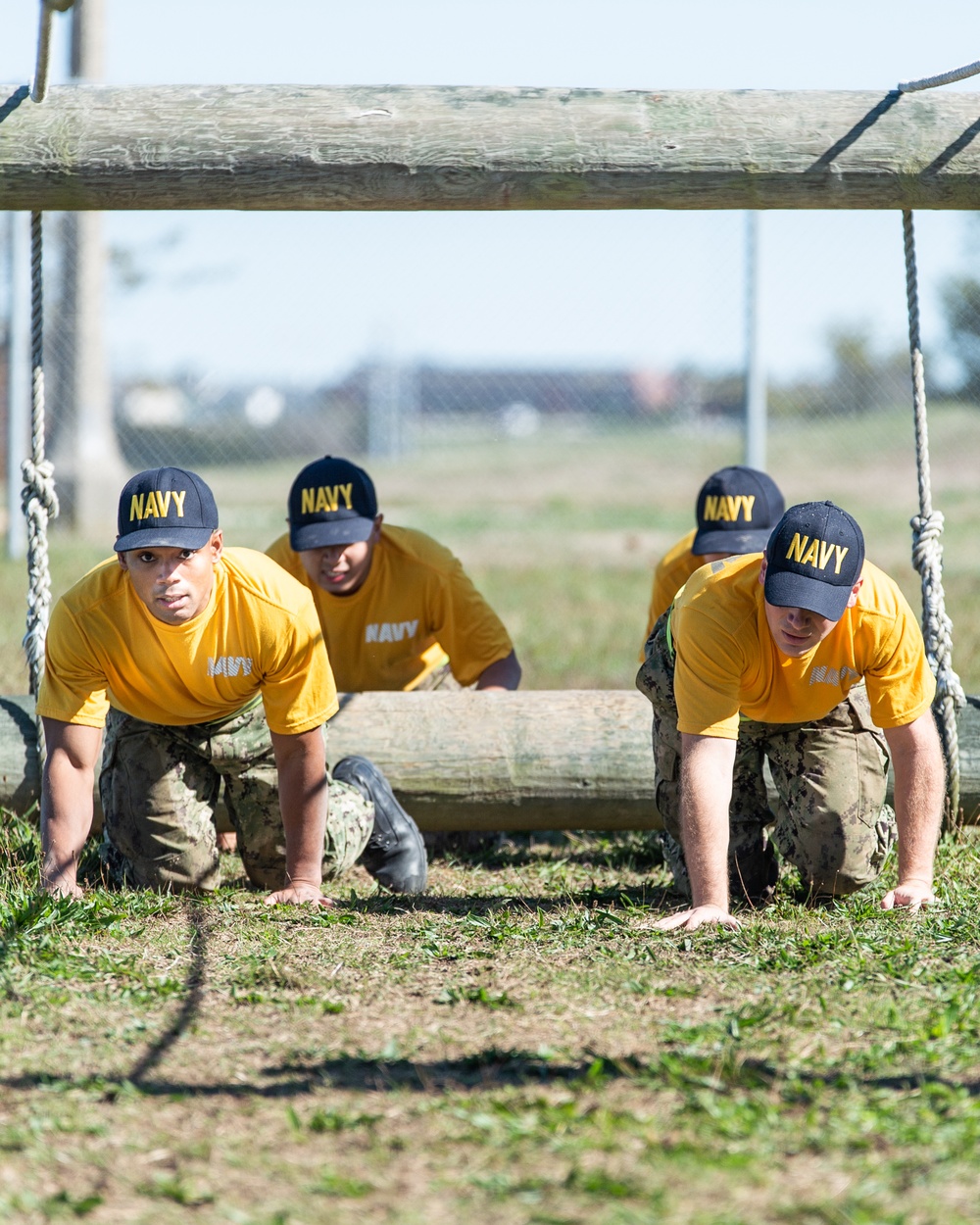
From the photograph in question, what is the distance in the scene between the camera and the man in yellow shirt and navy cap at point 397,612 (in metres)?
5.46

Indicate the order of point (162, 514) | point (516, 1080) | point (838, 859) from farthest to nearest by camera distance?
1. point (838, 859)
2. point (162, 514)
3. point (516, 1080)

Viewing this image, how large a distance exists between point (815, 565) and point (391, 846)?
6.10 feet

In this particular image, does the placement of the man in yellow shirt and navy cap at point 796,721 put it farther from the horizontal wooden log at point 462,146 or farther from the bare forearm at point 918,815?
the horizontal wooden log at point 462,146

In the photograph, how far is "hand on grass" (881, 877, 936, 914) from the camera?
163 inches

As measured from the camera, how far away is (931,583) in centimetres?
488

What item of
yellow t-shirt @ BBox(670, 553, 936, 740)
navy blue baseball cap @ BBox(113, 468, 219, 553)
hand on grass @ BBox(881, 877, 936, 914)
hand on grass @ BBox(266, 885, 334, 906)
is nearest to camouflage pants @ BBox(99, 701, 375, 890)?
hand on grass @ BBox(266, 885, 334, 906)

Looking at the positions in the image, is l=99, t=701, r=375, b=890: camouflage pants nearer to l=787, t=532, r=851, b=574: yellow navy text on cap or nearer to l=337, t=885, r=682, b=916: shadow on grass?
l=337, t=885, r=682, b=916: shadow on grass

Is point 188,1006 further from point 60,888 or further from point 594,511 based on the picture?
point 594,511

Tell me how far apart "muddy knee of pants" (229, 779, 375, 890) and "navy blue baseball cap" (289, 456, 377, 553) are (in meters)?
1.01

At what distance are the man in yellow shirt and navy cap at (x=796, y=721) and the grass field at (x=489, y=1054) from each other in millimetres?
178

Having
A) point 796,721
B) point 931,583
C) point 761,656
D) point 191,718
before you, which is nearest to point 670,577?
point 931,583

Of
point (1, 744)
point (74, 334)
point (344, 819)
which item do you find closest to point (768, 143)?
point (344, 819)

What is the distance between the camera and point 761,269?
10.5 metres

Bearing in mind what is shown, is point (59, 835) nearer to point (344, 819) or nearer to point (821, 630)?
point (344, 819)
